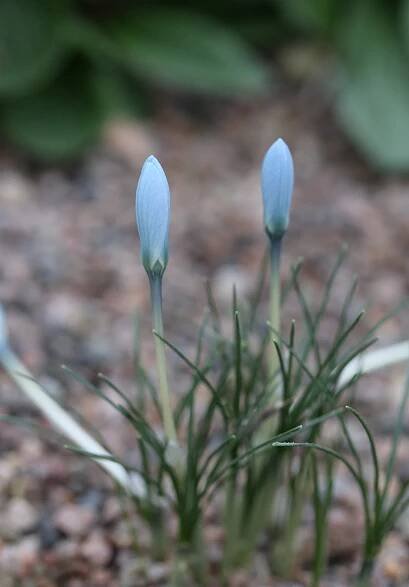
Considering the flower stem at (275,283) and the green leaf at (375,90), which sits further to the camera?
the green leaf at (375,90)

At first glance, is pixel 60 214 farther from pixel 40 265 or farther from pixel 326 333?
pixel 326 333

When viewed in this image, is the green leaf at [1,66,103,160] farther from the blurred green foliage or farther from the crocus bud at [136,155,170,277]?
the crocus bud at [136,155,170,277]

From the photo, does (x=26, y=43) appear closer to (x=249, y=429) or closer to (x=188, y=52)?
(x=188, y=52)

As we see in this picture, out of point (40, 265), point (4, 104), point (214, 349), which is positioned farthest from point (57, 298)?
point (4, 104)

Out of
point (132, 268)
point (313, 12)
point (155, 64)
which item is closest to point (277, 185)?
point (132, 268)

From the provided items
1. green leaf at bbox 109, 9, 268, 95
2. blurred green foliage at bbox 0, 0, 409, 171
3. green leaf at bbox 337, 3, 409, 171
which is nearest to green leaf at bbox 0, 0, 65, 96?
blurred green foliage at bbox 0, 0, 409, 171

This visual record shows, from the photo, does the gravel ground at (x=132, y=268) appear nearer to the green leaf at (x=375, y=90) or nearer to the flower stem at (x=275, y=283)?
the green leaf at (x=375, y=90)

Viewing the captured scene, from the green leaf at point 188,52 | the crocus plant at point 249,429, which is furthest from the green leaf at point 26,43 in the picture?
the crocus plant at point 249,429
